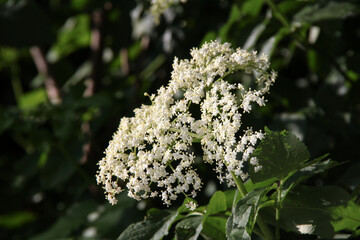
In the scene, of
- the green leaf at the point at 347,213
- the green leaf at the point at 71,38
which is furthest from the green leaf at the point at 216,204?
the green leaf at the point at 71,38

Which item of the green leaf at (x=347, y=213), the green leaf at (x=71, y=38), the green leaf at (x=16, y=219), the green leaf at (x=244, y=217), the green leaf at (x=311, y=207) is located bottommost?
the green leaf at (x=347, y=213)

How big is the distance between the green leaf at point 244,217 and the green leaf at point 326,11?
37.3 inches

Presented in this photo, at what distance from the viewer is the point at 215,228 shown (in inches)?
43.8

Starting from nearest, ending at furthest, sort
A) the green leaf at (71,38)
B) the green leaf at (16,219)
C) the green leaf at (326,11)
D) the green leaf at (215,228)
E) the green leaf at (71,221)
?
1. the green leaf at (215,228)
2. the green leaf at (326,11)
3. the green leaf at (71,221)
4. the green leaf at (16,219)
5. the green leaf at (71,38)

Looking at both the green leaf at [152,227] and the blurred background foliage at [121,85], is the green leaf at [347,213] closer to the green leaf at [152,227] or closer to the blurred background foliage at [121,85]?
the blurred background foliage at [121,85]

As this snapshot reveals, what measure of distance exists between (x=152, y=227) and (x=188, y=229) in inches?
3.8

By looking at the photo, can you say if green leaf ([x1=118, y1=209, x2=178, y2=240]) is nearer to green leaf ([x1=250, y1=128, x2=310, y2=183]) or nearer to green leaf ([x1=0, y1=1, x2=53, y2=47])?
green leaf ([x1=250, y1=128, x2=310, y2=183])

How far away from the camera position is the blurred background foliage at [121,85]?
167cm

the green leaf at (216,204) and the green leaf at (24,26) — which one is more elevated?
the green leaf at (24,26)

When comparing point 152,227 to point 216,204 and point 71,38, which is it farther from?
point 71,38

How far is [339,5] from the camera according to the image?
1647 mm

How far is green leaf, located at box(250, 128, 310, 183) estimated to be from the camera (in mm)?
899

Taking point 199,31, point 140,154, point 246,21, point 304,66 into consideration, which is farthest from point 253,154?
point 304,66

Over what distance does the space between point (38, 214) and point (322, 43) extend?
73.0 inches
